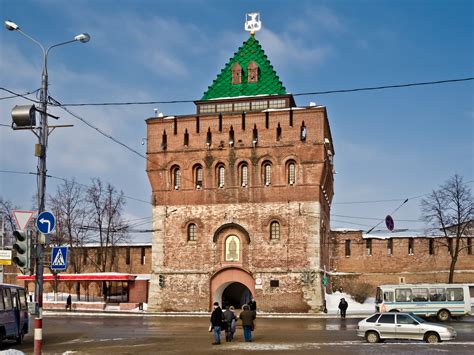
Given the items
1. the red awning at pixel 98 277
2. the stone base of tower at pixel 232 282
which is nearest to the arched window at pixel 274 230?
the stone base of tower at pixel 232 282

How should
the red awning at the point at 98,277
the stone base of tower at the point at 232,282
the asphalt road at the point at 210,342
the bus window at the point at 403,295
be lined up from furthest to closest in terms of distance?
the red awning at the point at 98,277 → the stone base of tower at the point at 232,282 → the bus window at the point at 403,295 → the asphalt road at the point at 210,342

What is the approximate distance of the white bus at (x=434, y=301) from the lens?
37.2 metres

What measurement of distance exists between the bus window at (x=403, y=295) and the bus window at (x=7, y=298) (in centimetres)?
2346

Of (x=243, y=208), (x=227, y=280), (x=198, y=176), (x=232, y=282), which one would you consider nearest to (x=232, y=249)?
(x=227, y=280)

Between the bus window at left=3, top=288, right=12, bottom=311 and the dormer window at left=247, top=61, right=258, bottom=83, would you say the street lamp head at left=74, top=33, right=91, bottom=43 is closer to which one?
the bus window at left=3, top=288, right=12, bottom=311

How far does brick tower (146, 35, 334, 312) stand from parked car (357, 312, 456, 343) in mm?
19524

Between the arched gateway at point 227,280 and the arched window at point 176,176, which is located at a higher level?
the arched window at point 176,176

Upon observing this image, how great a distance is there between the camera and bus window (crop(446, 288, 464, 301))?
37.3m

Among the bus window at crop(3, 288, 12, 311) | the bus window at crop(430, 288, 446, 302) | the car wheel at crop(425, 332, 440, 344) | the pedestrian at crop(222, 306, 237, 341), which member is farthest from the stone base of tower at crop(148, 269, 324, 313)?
the bus window at crop(3, 288, 12, 311)

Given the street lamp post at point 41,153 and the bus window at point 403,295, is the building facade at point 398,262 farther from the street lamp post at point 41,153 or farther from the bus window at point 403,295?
the street lamp post at point 41,153

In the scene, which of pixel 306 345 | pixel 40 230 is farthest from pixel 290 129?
pixel 40 230

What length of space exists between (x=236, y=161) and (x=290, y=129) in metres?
4.15

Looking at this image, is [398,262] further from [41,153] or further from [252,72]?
[41,153]

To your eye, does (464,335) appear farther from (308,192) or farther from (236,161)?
(236,161)
